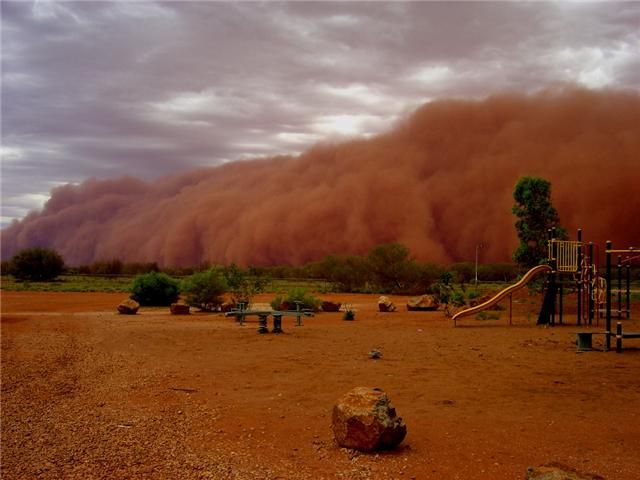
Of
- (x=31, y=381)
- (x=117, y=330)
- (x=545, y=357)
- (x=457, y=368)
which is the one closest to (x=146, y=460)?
(x=31, y=381)

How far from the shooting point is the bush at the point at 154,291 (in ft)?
95.4

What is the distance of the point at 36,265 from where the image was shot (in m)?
59.9

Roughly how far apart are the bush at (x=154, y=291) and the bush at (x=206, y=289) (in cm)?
371

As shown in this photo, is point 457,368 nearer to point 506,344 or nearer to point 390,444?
point 506,344

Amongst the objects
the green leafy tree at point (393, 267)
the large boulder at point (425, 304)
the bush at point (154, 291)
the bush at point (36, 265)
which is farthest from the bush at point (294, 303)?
the bush at point (36, 265)

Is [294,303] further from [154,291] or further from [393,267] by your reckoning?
[393,267]

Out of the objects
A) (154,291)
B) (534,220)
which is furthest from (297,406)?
(154,291)

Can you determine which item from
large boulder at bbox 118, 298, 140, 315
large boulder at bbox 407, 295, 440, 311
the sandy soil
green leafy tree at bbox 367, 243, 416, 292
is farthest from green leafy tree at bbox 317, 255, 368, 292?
the sandy soil

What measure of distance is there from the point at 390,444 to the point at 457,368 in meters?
4.82

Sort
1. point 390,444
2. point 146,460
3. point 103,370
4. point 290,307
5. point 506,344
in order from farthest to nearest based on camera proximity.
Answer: point 290,307 < point 506,344 < point 103,370 < point 390,444 < point 146,460

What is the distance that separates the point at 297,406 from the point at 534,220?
69.9 feet

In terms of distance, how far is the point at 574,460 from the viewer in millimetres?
5359

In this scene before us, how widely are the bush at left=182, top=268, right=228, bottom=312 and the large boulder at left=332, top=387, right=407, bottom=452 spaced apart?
2031cm

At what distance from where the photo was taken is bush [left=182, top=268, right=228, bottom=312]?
84.0 feet
